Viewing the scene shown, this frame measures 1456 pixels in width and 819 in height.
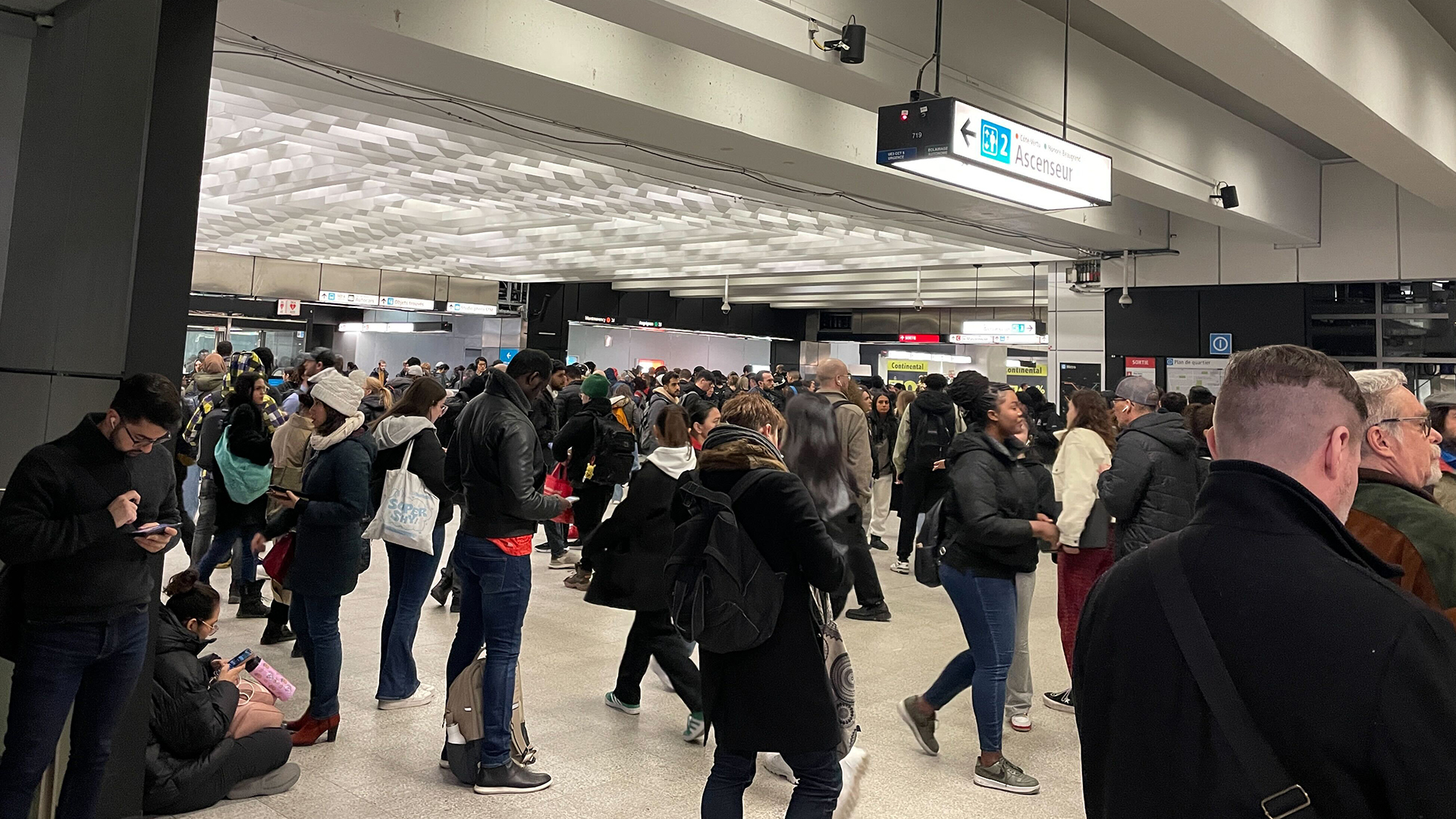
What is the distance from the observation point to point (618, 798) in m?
3.43

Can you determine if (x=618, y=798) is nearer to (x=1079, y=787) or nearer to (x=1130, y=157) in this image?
(x=1079, y=787)

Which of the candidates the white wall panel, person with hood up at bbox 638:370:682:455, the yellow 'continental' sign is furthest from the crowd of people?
the yellow 'continental' sign

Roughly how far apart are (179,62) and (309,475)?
1.66m

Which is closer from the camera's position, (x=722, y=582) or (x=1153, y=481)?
(x=722, y=582)

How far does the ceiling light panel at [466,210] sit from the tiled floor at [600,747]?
148 inches

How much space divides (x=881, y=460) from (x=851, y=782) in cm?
650

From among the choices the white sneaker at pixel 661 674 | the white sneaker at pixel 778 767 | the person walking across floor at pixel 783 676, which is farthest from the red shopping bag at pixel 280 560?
the person walking across floor at pixel 783 676

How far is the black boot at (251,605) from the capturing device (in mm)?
5676

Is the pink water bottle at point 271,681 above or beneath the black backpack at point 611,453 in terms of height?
beneath

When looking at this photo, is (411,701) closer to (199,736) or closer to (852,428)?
(199,736)

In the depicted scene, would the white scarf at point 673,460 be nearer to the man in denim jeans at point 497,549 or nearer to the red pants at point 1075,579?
the man in denim jeans at point 497,549

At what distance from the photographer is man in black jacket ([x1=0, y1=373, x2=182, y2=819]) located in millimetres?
2463

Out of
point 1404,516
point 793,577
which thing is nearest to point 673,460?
point 793,577

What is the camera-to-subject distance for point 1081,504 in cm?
418
